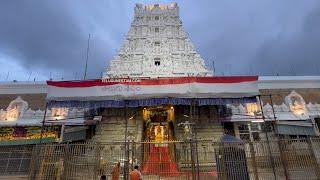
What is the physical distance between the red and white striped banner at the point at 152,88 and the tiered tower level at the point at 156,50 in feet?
19.8

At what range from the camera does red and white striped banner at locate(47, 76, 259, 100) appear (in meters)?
15.9

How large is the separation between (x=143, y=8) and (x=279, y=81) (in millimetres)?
15033

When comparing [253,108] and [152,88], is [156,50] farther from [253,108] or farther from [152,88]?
[253,108]

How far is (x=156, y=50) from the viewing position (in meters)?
24.2

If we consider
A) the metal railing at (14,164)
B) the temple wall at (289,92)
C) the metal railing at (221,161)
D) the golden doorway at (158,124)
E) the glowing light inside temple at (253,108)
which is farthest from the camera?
the temple wall at (289,92)

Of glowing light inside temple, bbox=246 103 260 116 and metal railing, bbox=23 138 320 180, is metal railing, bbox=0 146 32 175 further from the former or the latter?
glowing light inside temple, bbox=246 103 260 116

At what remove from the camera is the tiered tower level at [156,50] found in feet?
74.6

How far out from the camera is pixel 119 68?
22.6 meters

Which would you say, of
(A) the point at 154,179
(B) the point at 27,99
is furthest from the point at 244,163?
(B) the point at 27,99

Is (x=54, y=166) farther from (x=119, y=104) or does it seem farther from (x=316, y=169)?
(x=316, y=169)

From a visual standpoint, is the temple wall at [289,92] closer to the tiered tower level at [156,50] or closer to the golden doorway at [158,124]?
the tiered tower level at [156,50]

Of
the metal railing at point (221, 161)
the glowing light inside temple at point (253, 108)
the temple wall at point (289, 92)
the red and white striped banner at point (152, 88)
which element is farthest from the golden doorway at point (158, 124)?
the temple wall at point (289, 92)

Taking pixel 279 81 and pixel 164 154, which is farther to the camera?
pixel 279 81

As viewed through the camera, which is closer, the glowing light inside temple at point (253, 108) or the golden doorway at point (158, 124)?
the golden doorway at point (158, 124)
